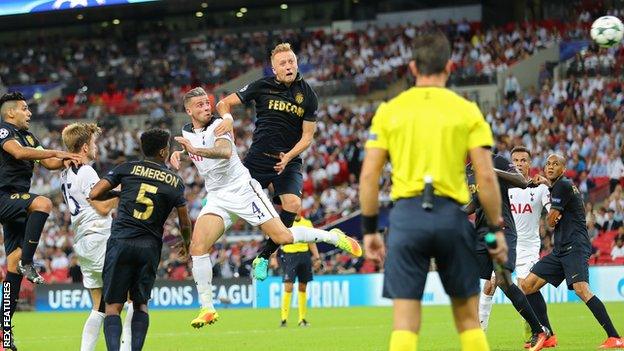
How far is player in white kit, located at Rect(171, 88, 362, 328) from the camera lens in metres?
12.3

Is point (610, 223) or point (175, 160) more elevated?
point (175, 160)

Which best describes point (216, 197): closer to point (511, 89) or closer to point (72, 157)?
point (72, 157)

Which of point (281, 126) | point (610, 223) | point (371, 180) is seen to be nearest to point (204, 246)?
point (281, 126)

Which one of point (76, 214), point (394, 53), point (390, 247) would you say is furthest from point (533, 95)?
point (390, 247)

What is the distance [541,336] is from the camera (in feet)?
41.9

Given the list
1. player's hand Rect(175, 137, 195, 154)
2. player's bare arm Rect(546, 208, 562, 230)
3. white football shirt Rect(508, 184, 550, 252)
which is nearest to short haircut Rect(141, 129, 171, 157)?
player's hand Rect(175, 137, 195, 154)

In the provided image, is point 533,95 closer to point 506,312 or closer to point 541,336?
point 506,312

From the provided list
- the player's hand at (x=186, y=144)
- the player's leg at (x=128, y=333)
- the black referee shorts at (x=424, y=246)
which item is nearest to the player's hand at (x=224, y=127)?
the player's hand at (x=186, y=144)

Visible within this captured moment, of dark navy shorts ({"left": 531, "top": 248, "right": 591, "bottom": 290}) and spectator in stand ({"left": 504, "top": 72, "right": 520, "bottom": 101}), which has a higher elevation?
spectator in stand ({"left": 504, "top": 72, "right": 520, "bottom": 101})

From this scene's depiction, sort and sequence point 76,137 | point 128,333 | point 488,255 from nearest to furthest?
point 128,333 → point 76,137 → point 488,255

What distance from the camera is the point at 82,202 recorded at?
38.9 feet

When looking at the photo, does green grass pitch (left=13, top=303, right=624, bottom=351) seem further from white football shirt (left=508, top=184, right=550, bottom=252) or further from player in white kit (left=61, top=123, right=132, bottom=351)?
player in white kit (left=61, top=123, right=132, bottom=351)

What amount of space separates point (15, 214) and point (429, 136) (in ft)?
23.2

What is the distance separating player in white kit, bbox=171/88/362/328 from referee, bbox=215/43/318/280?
2.07 feet
